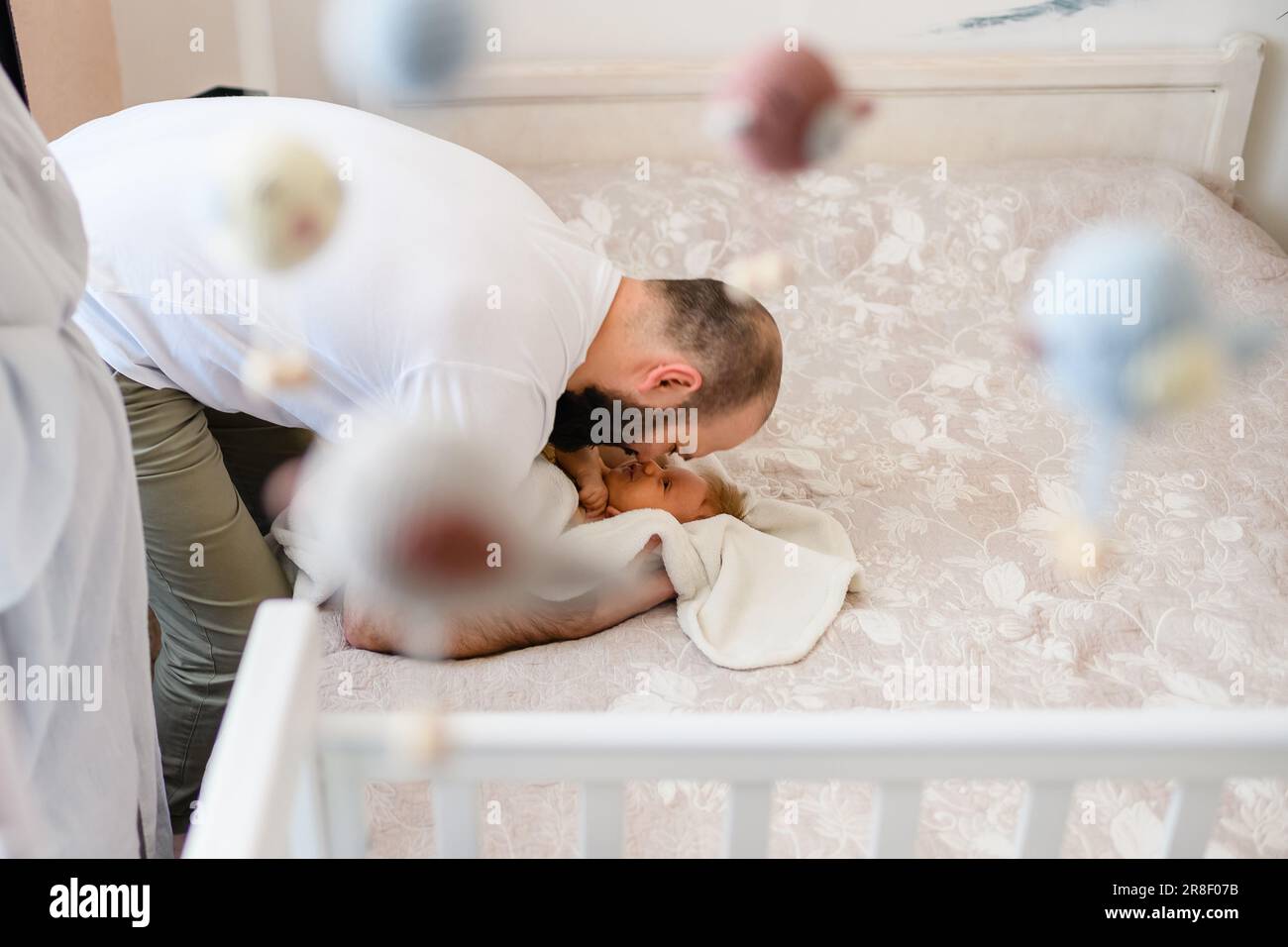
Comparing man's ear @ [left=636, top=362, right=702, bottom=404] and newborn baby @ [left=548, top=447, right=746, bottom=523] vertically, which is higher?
man's ear @ [left=636, top=362, right=702, bottom=404]

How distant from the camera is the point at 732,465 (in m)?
1.52

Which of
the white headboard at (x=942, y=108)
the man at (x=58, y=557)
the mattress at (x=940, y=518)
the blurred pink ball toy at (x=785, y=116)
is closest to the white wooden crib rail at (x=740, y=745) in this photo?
the man at (x=58, y=557)

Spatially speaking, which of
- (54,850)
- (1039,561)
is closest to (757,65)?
(1039,561)

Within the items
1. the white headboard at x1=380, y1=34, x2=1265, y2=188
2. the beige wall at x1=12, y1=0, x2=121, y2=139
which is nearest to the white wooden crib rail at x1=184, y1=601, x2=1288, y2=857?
the white headboard at x1=380, y1=34, x2=1265, y2=188

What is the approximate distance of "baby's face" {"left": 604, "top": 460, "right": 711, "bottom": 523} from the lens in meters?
1.30

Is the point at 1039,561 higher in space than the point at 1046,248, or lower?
lower

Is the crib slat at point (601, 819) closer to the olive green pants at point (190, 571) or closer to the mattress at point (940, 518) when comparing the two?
the mattress at point (940, 518)

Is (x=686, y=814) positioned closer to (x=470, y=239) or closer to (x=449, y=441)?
(x=449, y=441)

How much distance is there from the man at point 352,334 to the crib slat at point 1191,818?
609mm

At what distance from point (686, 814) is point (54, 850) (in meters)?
0.51

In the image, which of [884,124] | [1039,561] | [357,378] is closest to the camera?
[357,378]

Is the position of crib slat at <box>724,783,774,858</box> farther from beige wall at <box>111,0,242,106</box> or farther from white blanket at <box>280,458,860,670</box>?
beige wall at <box>111,0,242,106</box>

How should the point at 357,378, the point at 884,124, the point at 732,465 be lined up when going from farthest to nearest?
the point at 884,124 < the point at 732,465 < the point at 357,378

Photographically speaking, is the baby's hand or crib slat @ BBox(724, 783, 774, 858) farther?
the baby's hand
